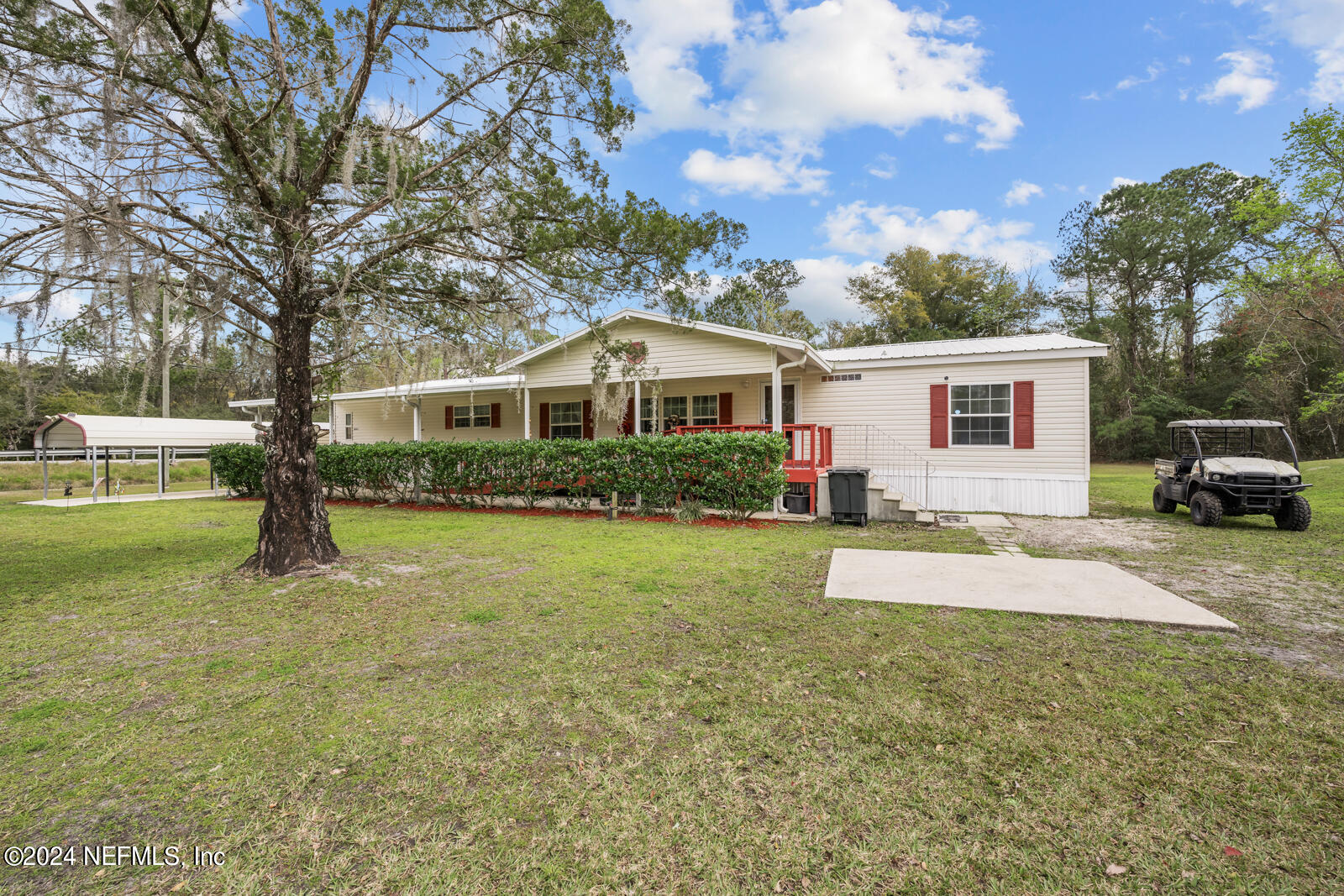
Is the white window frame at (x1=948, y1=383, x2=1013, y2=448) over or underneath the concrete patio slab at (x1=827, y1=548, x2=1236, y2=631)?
over

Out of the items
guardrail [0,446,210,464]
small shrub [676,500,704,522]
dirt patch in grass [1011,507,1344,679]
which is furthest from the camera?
guardrail [0,446,210,464]

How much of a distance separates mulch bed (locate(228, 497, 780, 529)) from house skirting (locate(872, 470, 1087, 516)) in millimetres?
4059

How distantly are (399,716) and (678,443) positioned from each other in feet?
24.5

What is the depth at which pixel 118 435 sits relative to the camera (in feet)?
51.1

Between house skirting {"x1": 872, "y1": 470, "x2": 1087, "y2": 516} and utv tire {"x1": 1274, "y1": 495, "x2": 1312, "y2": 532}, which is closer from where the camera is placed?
utv tire {"x1": 1274, "y1": 495, "x2": 1312, "y2": 532}

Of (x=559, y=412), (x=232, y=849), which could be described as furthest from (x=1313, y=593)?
(x=559, y=412)

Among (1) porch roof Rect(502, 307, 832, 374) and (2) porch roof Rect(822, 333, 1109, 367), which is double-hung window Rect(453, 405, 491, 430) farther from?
(2) porch roof Rect(822, 333, 1109, 367)

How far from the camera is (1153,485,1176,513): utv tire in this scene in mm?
10539

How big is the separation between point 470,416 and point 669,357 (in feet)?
25.4

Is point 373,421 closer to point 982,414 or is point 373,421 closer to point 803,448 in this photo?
point 803,448

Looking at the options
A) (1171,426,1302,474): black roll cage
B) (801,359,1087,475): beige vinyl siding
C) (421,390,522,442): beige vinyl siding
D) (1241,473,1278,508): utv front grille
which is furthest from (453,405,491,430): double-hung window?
(1241,473,1278,508): utv front grille

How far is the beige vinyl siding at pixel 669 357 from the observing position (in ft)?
37.4

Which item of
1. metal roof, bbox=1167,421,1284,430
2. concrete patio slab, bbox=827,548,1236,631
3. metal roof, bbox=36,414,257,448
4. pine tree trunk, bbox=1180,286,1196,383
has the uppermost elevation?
pine tree trunk, bbox=1180,286,1196,383

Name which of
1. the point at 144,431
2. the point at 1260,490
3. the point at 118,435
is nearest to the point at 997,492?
the point at 1260,490
